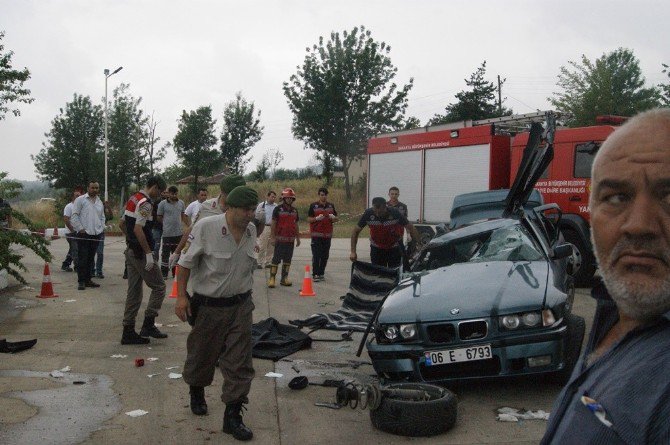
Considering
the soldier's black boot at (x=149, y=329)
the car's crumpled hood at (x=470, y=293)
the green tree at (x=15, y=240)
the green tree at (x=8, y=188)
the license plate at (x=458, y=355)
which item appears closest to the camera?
the license plate at (x=458, y=355)

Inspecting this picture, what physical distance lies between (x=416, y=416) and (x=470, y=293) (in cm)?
141

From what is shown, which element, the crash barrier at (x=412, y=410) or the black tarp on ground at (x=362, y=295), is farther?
the black tarp on ground at (x=362, y=295)

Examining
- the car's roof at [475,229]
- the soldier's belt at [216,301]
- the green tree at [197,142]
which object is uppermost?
the green tree at [197,142]

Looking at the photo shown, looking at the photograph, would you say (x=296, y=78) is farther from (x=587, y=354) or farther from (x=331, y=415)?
(x=587, y=354)

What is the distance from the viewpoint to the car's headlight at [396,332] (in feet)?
19.7

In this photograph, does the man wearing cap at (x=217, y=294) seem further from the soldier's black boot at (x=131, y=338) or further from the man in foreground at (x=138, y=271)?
the soldier's black boot at (x=131, y=338)

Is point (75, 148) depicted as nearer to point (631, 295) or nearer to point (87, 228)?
point (87, 228)

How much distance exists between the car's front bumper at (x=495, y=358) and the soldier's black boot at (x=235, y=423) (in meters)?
1.47

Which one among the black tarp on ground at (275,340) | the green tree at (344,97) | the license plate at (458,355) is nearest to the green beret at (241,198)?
the license plate at (458,355)

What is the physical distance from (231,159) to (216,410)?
3731cm

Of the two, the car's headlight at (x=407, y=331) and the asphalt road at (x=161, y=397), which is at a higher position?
the car's headlight at (x=407, y=331)

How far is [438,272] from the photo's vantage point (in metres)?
7.00

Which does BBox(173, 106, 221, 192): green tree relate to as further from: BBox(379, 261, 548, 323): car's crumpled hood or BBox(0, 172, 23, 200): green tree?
BBox(379, 261, 548, 323): car's crumpled hood

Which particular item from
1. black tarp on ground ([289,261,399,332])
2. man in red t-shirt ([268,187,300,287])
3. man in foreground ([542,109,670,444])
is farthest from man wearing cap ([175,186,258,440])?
man in red t-shirt ([268,187,300,287])
